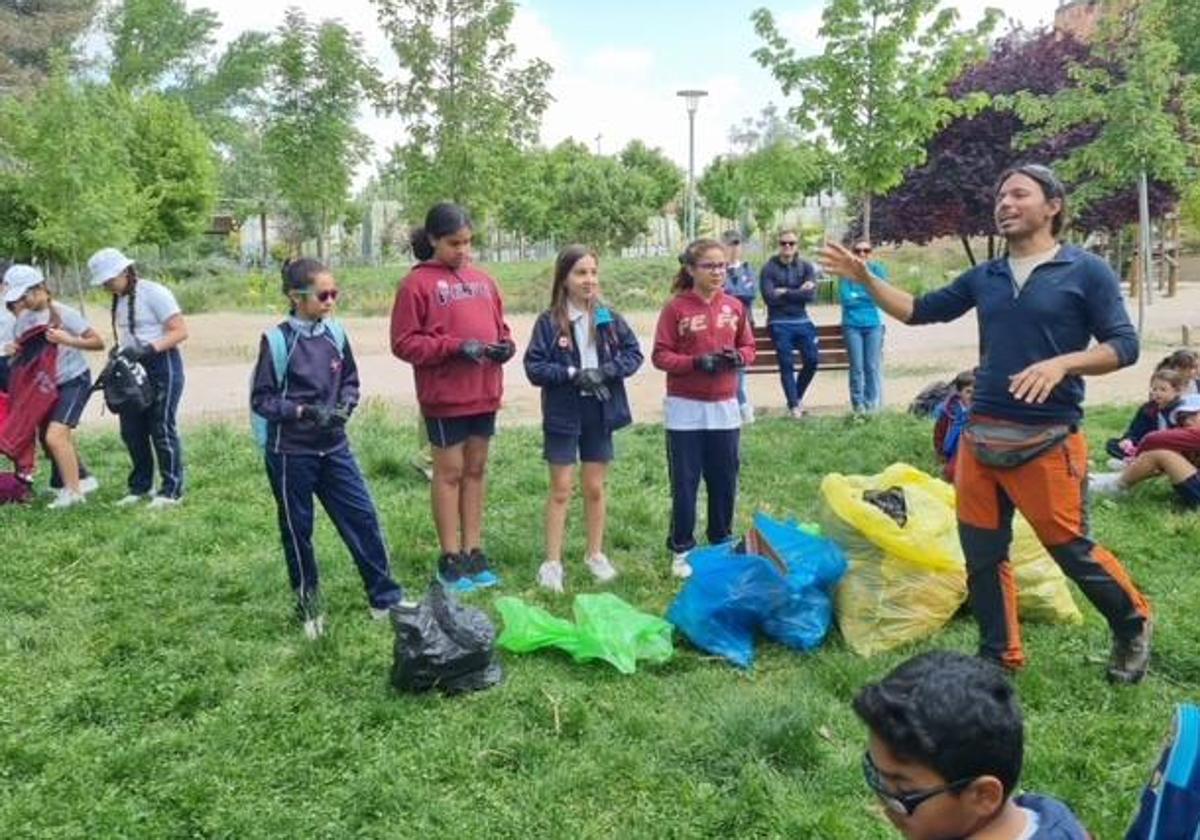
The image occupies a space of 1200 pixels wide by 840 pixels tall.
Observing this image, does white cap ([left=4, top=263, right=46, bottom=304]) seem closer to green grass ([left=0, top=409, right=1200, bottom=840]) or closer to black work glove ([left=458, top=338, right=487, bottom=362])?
green grass ([left=0, top=409, right=1200, bottom=840])

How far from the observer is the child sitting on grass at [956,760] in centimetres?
178

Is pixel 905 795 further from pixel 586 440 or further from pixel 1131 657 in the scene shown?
pixel 586 440

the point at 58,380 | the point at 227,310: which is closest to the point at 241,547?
the point at 58,380

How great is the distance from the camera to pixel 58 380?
7258mm

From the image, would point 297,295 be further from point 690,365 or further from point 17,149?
point 17,149

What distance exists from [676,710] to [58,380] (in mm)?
5260

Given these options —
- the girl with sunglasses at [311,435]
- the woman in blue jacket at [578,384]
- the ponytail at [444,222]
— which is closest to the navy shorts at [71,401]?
the girl with sunglasses at [311,435]

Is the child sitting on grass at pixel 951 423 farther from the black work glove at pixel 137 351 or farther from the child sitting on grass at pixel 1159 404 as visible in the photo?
the black work glove at pixel 137 351

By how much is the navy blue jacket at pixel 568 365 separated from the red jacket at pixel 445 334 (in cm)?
20

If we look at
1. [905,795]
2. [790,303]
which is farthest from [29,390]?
[905,795]

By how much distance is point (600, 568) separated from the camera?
221 inches

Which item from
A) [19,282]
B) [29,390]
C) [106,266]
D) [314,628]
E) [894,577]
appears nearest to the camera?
[894,577]

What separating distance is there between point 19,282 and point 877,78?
756 cm

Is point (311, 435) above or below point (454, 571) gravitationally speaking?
above
